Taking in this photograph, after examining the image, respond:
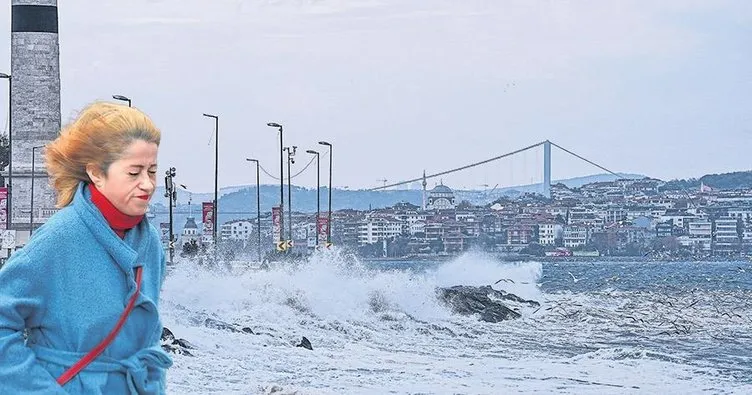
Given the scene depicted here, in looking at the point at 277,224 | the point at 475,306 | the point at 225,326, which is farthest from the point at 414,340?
the point at 277,224

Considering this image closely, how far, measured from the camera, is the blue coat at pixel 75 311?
12.1ft

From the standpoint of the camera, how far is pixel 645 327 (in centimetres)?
3916

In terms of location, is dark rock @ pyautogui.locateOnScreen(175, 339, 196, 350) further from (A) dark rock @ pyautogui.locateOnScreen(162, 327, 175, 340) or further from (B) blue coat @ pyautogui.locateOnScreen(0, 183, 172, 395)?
(B) blue coat @ pyautogui.locateOnScreen(0, 183, 172, 395)

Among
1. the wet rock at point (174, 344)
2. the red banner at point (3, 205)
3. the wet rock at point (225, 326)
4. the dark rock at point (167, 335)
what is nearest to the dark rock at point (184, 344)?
the wet rock at point (174, 344)

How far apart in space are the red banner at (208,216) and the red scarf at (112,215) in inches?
2279

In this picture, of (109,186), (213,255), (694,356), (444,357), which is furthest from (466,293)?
(109,186)

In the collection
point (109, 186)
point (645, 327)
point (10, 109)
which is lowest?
point (645, 327)

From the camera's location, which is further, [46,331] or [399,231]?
[399,231]

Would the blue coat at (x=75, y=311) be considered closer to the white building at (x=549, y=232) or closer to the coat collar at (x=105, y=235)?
the coat collar at (x=105, y=235)

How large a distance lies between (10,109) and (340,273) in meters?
11.1

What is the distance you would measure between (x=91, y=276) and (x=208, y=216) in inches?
2300

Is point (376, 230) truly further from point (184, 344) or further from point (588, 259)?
point (184, 344)

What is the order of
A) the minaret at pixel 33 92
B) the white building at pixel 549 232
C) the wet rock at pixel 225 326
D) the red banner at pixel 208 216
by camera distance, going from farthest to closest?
the white building at pixel 549 232 → the red banner at pixel 208 216 → the minaret at pixel 33 92 → the wet rock at pixel 225 326

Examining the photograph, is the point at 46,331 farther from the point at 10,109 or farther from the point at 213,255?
the point at 213,255
